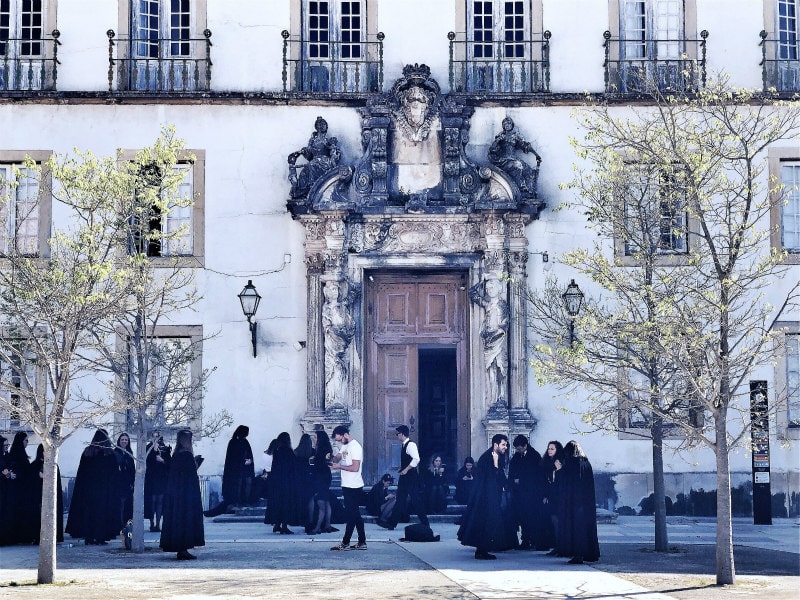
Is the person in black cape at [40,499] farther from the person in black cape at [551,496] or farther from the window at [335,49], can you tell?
the window at [335,49]

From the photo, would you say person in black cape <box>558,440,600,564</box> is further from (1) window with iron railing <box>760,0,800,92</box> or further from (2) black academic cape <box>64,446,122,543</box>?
A: (1) window with iron railing <box>760,0,800,92</box>

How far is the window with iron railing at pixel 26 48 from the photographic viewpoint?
921 inches

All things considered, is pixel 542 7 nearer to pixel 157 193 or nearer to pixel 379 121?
pixel 379 121

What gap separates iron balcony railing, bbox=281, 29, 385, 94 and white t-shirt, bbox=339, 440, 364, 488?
7.73 metres

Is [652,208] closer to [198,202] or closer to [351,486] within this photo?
[351,486]

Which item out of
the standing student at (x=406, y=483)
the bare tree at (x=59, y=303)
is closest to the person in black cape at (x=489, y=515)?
the standing student at (x=406, y=483)

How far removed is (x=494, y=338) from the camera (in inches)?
900

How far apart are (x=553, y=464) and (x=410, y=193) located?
6.36m

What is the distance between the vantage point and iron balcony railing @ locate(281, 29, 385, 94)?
77.0ft

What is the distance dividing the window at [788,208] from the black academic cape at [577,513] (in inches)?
304

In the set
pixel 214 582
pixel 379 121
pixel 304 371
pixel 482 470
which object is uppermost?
pixel 379 121

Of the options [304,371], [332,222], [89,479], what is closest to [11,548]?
[89,479]

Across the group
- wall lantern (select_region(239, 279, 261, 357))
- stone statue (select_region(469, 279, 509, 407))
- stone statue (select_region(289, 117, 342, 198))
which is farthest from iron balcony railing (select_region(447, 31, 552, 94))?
wall lantern (select_region(239, 279, 261, 357))

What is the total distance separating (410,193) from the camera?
23.1 m
